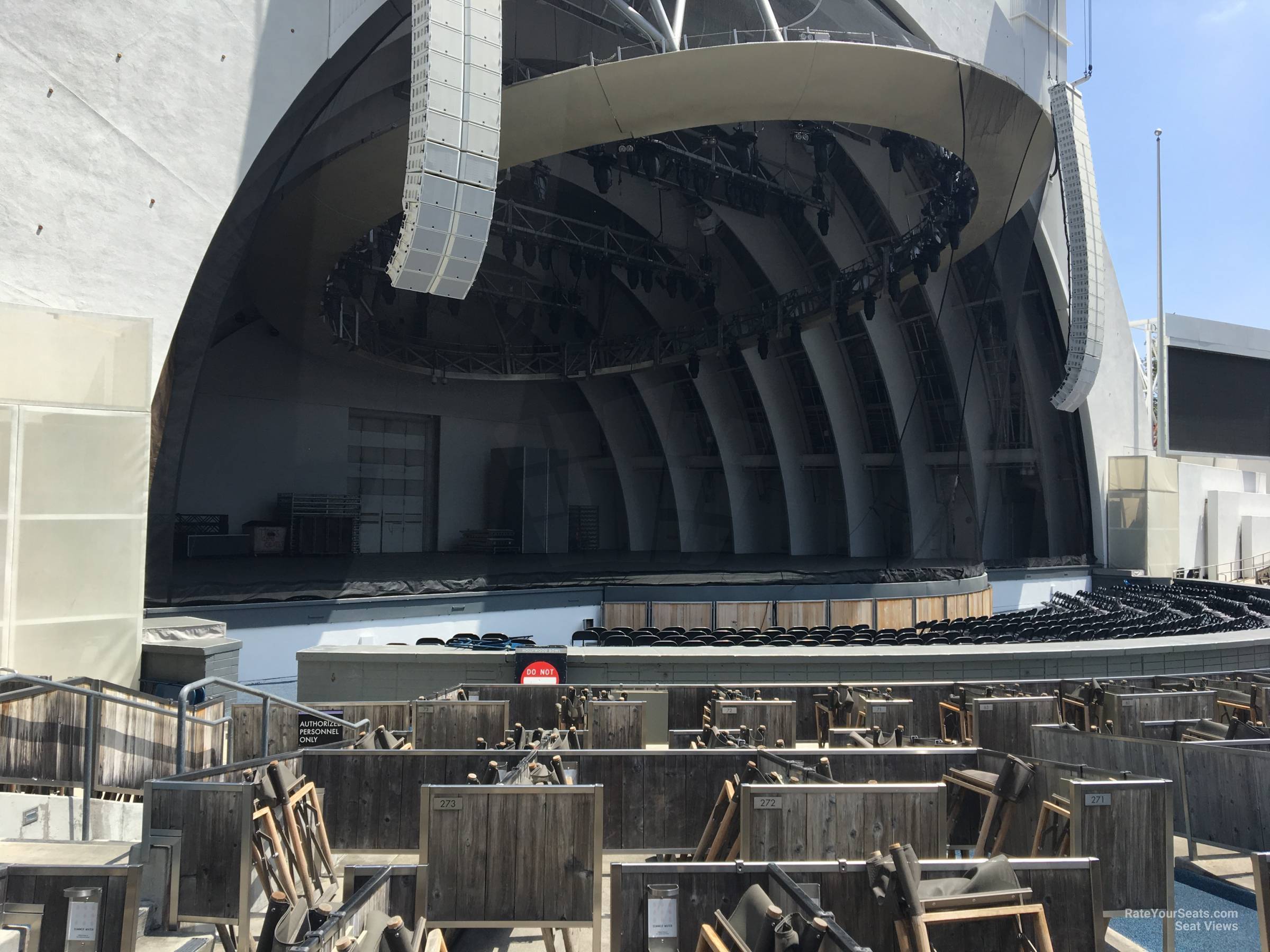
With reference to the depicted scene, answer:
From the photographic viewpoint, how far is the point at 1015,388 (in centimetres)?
2892

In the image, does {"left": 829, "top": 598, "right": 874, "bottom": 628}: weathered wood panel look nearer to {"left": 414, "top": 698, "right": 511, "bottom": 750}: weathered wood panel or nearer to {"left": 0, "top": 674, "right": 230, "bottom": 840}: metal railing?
{"left": 414, "top": 698, "right": 511, "bottom": 750}: weathered wood panel

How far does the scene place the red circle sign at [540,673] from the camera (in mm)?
10641

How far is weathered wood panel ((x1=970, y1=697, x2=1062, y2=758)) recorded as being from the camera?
821 centimetres

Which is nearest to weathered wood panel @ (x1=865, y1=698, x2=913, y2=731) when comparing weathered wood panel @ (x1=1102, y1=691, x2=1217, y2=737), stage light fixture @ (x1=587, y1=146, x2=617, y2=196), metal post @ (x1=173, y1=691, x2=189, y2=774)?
weathered wood panel @ (x1=1102, y1=691, x2=1217, y2=737)

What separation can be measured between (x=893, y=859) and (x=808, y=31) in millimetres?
15940

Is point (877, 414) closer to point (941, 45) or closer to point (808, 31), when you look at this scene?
point (941, 45)

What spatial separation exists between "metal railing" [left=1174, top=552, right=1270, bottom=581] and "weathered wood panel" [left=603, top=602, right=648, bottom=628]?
2503 centimetres

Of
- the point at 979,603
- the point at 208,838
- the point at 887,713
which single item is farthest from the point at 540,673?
the point at 979,603

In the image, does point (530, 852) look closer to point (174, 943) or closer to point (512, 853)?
point (512, 853)

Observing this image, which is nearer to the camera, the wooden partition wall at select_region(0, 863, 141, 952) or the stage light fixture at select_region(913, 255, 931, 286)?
the wooden partition wall at select_region(0, 863, 141, 952)

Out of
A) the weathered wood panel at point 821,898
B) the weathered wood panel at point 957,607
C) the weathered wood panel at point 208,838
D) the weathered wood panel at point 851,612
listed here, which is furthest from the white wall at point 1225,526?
the weathered wood panel at point 208,838

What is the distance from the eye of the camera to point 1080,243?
2130 cm

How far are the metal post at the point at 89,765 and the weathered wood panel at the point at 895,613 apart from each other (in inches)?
697

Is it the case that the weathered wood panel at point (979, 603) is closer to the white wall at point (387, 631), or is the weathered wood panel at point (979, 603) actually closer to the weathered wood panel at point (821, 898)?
the white wall at point (387, 631)
